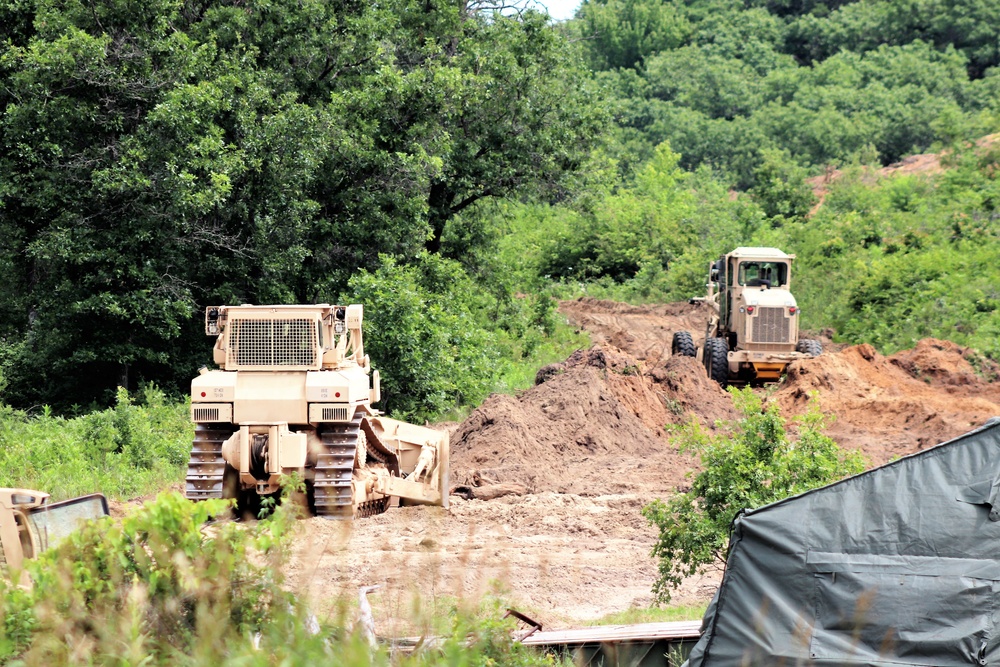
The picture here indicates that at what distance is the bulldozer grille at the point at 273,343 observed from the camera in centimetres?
1277

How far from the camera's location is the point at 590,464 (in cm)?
1723

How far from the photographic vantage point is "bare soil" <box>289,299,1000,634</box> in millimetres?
10477

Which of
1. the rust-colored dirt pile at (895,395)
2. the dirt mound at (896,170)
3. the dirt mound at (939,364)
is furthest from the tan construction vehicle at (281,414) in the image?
the dirt mound at (896,170)

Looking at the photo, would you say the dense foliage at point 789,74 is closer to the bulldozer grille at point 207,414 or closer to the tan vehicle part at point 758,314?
the tan vehicle part at point 758,314

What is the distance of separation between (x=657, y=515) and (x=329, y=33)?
15.5 m

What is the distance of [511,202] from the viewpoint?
27.1m

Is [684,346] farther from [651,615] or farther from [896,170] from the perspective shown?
[896,170]

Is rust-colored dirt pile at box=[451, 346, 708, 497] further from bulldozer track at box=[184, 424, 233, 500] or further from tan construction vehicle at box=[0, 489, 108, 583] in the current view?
tan construction vehicle at box=[0, 489, 108, 583]

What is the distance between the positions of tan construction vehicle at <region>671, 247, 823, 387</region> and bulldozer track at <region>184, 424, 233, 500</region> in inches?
457

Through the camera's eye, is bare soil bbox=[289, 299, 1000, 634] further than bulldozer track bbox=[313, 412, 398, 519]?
No

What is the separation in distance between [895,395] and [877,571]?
573 inches

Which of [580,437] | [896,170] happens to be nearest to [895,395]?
[580,437]

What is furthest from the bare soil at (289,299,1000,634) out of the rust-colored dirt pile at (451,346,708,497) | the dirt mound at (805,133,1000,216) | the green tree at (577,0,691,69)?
the green tree at (577,0,691,69)

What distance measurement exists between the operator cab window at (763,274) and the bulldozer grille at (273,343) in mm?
11765
